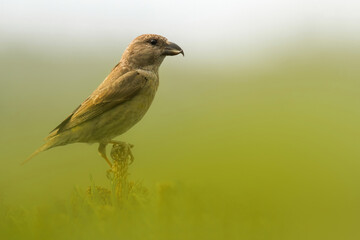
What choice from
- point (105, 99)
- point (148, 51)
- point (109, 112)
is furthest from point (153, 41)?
point (109, 112)

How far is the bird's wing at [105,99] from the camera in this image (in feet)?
17.2

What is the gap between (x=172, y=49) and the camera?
18.9 ft

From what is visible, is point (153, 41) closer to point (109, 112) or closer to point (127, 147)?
point (109, 112)

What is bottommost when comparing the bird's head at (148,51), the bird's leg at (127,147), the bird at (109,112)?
the bird's leg at (127,147)

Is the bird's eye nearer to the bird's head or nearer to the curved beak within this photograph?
the bird's head

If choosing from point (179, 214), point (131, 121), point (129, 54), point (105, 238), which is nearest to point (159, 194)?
point (179, 214)

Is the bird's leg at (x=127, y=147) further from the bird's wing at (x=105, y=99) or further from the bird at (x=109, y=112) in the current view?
the bird's wing at (x=105, y=99)

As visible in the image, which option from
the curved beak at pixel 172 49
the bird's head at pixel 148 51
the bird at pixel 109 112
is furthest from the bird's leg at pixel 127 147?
the curved beak at pixel 172 49

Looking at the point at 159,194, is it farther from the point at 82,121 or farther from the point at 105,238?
the point at 82,121

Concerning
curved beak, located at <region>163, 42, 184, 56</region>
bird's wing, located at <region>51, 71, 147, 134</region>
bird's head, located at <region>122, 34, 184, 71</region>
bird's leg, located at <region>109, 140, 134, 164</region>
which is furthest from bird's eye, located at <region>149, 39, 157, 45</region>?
bird's leg, located at <region>109, 140, 134, 164</region>

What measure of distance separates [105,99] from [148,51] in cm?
99

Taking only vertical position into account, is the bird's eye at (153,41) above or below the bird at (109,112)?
above

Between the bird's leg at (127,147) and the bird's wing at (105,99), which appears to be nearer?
the bird's leg at (127,147)

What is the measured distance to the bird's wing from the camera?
5250 mm
